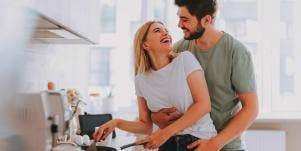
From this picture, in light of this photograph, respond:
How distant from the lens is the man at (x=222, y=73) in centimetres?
165

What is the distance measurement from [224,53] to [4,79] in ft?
2.99

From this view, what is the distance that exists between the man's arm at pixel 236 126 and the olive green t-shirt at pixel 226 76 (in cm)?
4

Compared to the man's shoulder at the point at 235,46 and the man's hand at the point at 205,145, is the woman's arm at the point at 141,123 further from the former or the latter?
the man's shoulder at the point at 235,46

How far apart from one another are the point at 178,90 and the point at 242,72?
0.90 ft

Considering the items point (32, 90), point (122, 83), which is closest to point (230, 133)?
point (32, 90)

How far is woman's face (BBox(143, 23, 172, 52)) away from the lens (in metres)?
1.75

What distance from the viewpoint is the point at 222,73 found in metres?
1.71

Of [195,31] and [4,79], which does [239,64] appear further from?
[4,79]

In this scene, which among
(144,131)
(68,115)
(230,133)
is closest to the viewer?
(68,115)

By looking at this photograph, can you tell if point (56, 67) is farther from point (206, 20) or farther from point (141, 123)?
point (206, 20)

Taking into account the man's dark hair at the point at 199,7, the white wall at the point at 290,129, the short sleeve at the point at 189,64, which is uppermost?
the man's dark hair at the point at 199,7

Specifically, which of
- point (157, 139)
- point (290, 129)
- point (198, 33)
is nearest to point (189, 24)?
point (198, 33)

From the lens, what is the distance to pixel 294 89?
382cm

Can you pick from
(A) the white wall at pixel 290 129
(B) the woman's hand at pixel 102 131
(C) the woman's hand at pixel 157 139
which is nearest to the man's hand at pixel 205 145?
(C) the woman's hand at pixel 157 139
